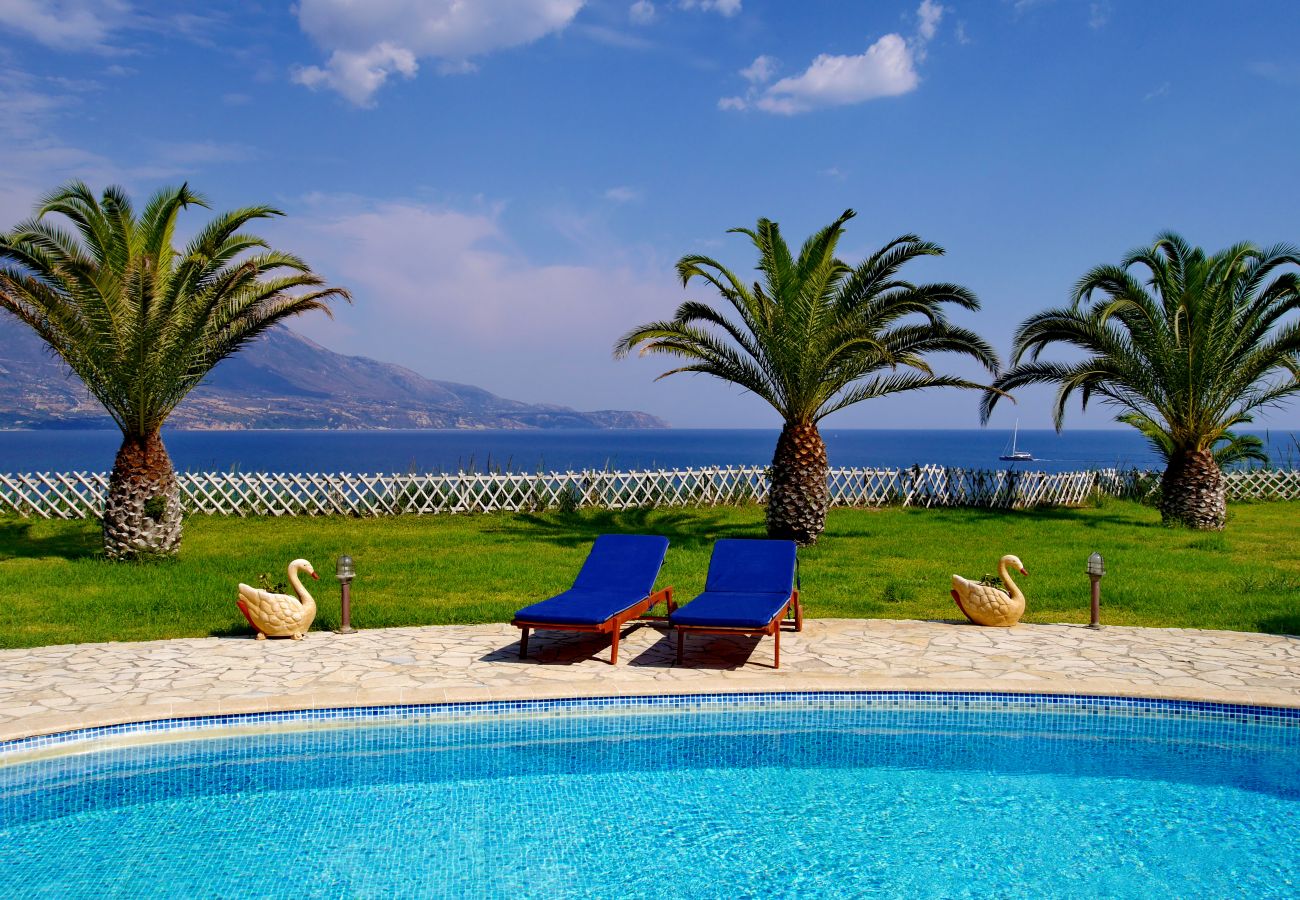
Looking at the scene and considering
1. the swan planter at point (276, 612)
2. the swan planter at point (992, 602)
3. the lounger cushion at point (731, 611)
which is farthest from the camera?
the swan planter at point (992, 602)

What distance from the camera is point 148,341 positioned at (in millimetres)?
11109

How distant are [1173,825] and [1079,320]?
1355 centimetres

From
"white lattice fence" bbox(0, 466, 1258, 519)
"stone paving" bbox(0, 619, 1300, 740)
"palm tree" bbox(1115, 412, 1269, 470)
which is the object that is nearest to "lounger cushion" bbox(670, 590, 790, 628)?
"stone paving" bbox(0, 619, 1300, 740)

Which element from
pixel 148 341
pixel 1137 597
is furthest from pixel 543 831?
pixel 148 341

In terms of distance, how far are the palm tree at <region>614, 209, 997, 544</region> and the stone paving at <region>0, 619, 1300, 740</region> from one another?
5566 mm

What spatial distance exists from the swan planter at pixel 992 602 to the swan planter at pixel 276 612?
5.52 metres

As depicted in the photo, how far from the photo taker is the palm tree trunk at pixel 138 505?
11578 mm

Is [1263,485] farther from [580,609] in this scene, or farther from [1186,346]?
[580,609]

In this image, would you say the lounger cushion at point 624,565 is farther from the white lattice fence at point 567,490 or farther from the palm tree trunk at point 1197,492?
the palm tree trunk at point 1197,492

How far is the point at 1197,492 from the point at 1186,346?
262cm

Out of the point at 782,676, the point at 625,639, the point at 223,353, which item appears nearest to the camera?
the point at 782,676

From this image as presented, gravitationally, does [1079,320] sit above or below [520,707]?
above

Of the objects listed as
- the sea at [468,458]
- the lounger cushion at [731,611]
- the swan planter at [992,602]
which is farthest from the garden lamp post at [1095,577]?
the sea at [468,458]

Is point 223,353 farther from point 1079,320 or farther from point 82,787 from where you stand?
point 1079,320
